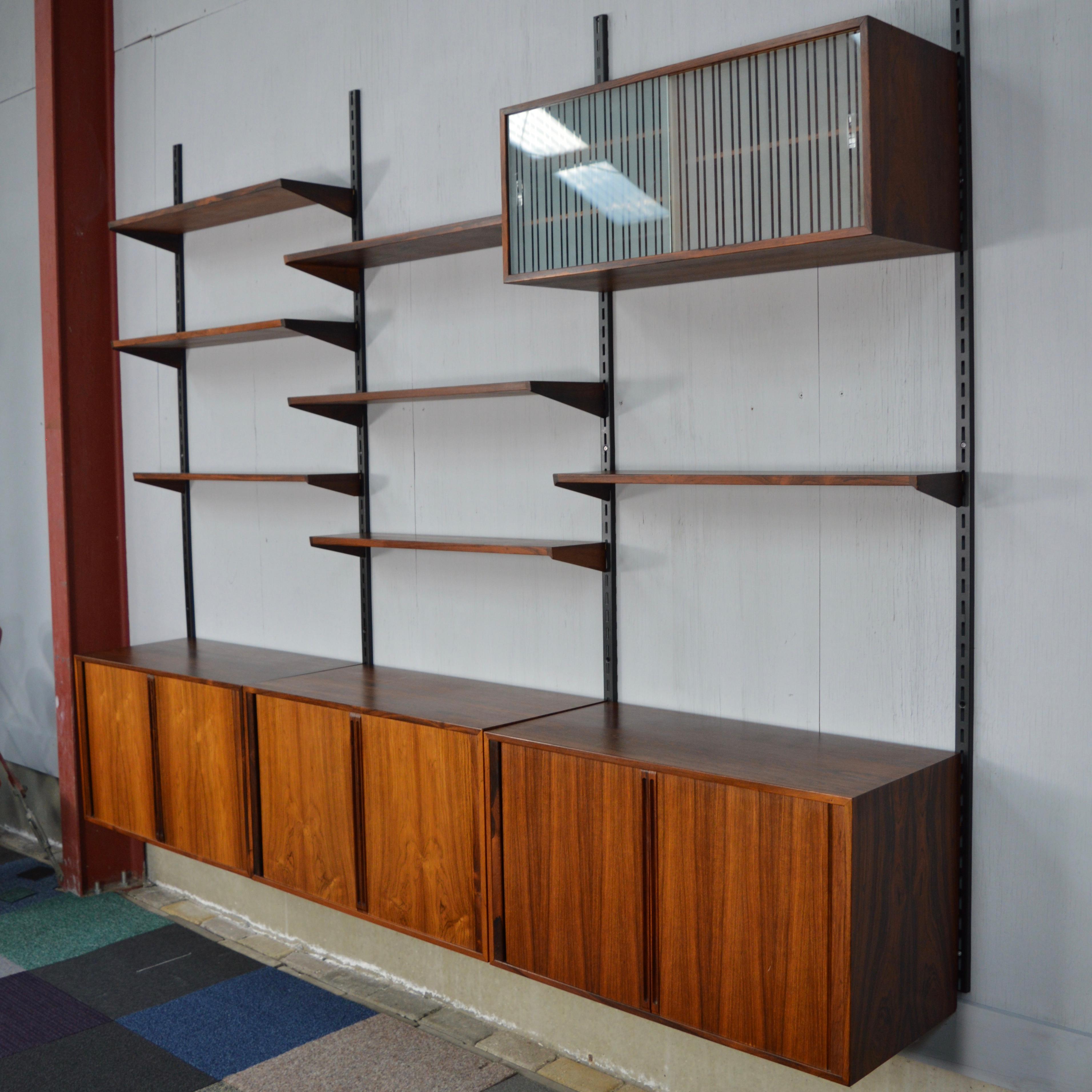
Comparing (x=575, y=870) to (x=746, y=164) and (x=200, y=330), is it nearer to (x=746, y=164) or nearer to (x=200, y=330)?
(x=746, y=164)

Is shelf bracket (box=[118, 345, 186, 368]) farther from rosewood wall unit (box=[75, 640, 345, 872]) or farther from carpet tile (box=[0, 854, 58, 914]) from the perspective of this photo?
carpet tile (box=[0, 854, 58, 914])

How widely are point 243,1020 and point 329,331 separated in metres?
1.97

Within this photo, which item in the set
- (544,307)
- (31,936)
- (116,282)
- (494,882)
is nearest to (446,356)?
(544,307)

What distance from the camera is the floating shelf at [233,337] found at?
332cm

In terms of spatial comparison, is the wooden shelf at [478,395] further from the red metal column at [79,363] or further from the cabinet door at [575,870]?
the red metal column at [79,363]

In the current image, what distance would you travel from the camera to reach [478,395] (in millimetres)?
2812

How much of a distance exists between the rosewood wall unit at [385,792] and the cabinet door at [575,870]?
0.33 feet

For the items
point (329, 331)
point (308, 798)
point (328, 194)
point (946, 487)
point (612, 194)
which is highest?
point (328, 194)

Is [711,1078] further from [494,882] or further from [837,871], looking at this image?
[837,871]

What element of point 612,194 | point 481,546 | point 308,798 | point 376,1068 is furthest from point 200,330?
point 376,1068

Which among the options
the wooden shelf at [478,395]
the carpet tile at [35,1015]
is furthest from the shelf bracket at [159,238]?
the carpet tile at [35,1015]

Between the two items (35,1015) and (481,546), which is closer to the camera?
(481,546)

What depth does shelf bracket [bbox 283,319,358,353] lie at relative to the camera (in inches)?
129

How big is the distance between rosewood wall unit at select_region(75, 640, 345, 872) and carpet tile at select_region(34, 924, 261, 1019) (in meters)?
0.37
